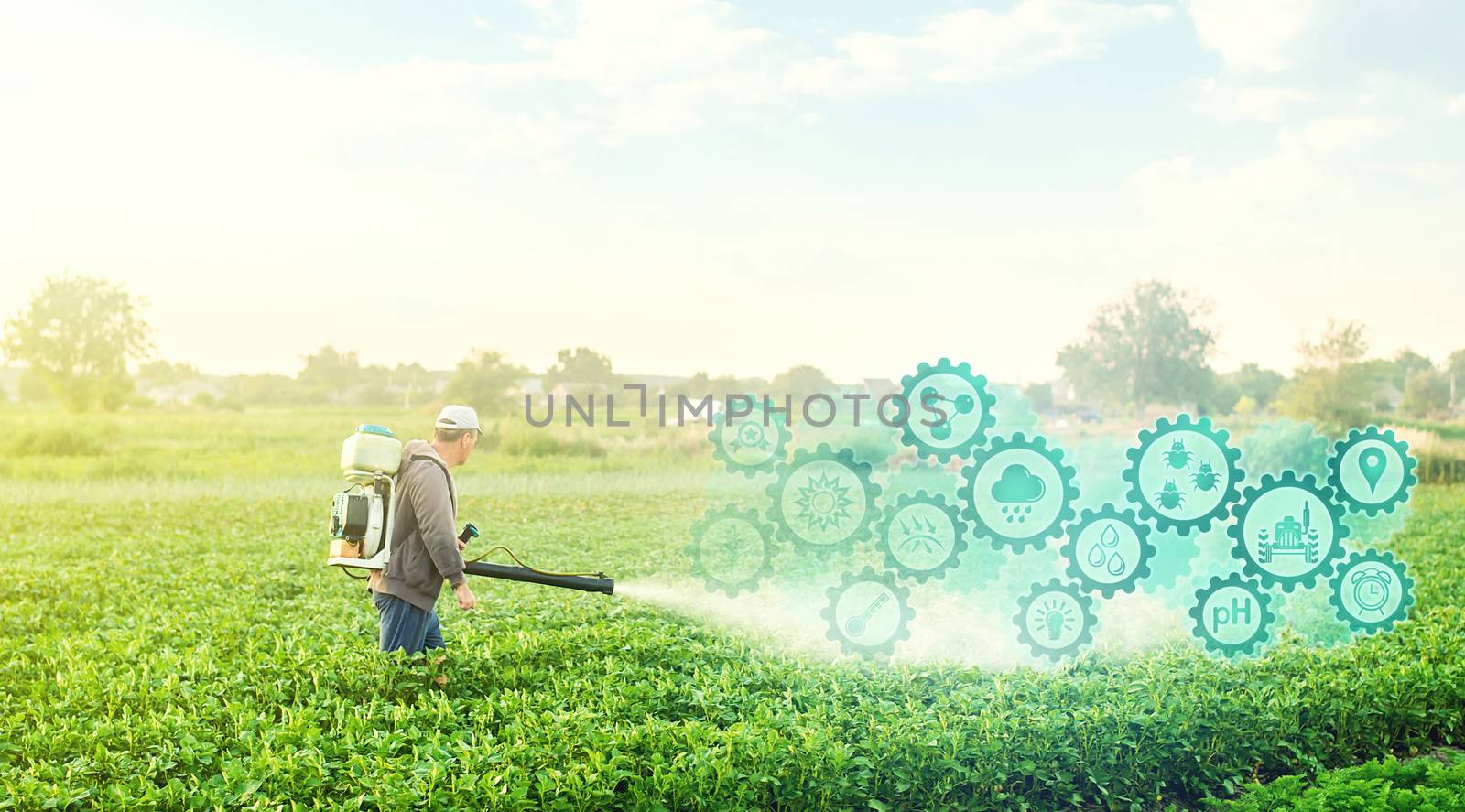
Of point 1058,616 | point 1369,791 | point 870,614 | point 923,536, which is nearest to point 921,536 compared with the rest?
point 923,536

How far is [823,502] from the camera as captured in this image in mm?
6910

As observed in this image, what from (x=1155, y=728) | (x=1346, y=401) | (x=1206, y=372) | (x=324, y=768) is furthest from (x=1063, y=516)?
(x=1206, y=372)

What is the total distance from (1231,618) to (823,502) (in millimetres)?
2708

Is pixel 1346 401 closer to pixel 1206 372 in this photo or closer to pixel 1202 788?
pixel 1206 372

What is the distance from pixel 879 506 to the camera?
273 inches

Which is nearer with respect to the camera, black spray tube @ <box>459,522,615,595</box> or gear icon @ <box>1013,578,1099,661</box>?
black spray tube @ <box>459,522,615,595</box>

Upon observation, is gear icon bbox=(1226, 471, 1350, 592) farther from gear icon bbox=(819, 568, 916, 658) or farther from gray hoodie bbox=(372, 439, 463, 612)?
gray hoodie bbox=(372, 439, 463, 612)

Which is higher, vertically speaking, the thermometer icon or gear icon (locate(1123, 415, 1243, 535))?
gear icon (locate(1123, 415, 1243, 535))

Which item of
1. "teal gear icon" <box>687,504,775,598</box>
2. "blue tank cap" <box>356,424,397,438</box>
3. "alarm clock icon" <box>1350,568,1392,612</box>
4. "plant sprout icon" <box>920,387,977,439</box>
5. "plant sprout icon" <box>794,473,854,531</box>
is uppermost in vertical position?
"plant sprout icon" <box>920,387,977,439</box>

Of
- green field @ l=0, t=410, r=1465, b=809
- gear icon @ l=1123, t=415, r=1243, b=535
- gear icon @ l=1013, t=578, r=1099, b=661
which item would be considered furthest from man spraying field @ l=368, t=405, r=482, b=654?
gear icon @ l=1123, t=415, r=1243, b=535

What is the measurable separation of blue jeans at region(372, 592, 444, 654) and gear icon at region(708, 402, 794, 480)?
2.09 m

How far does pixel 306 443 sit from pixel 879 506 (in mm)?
15961

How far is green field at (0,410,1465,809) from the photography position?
14.3 feet

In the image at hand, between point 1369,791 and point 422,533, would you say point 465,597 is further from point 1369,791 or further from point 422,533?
point 1369,791
